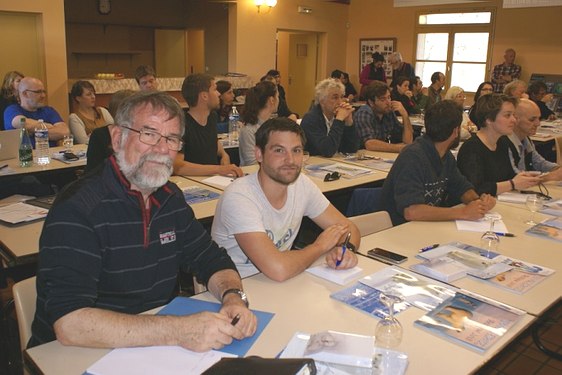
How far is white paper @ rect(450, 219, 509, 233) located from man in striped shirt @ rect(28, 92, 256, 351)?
1364 millimetres

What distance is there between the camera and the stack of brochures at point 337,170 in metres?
3.78

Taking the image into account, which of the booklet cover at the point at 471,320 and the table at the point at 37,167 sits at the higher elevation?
the table at the point at 37,167

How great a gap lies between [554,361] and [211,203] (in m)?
2.12

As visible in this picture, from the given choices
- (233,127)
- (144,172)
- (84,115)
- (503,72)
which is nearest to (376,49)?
(503,72)

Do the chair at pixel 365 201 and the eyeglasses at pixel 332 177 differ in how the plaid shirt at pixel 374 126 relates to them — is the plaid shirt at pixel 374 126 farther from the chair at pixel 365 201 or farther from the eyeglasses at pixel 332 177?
the chair at pixel 365 201

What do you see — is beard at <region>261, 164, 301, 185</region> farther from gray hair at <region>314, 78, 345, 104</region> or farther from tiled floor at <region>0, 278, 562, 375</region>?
gray hair at <region>314, 78, 345, 104</region>

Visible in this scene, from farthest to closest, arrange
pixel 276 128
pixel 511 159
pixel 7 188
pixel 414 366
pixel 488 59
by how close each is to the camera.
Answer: pixel 488 59, pixel 511 159, pixel 7 188, pixel 276 128, pixel 414 366

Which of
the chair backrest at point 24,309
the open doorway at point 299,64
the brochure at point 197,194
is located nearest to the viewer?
the chair backrest at point 24,309

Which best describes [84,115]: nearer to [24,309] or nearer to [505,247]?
[24,309]

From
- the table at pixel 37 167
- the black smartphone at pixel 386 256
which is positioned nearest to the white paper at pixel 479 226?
the black smartphone at pixel 386 256

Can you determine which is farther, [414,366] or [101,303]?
[101,303]

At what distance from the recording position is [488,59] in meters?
10.1

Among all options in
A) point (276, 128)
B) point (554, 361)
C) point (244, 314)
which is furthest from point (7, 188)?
point (554, 361)

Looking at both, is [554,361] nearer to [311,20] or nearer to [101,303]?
[101,303]
